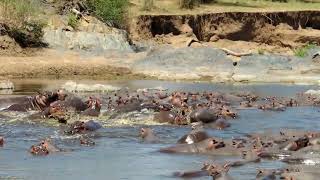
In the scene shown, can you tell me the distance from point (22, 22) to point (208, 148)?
21868mm

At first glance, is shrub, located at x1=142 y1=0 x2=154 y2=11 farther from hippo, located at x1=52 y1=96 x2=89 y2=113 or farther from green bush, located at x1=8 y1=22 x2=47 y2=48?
hippo, located at x1=52 y1=96 x2=89 y2=113

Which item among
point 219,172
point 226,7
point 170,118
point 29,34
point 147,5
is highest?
point 147,5

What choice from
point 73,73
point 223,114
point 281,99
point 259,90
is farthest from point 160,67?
point 223,114

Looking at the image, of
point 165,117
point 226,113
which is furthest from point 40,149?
point 226,113

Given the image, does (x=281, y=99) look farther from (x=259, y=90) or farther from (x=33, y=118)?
(x=33, y=118)

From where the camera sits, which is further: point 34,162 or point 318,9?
point 318,9

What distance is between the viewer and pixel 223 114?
1719 centimetres

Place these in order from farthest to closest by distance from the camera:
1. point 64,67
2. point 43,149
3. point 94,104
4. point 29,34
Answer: point 29,34, point 64,67, point 94,104, point 43,149

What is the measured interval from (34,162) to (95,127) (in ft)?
11.7

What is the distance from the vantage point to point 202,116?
52.8ft

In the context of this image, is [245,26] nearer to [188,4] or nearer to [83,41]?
[188,4]

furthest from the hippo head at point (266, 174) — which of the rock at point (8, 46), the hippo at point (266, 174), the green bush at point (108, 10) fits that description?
the green bush at point (108, 10)

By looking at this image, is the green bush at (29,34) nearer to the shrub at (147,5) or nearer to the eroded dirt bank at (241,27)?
the eroded dirt bank at (241,27)

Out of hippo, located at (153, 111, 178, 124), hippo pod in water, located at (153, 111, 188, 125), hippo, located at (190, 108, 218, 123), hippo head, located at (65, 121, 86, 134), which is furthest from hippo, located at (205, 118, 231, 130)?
hippo head, located at (65, 121, 86, 134)
